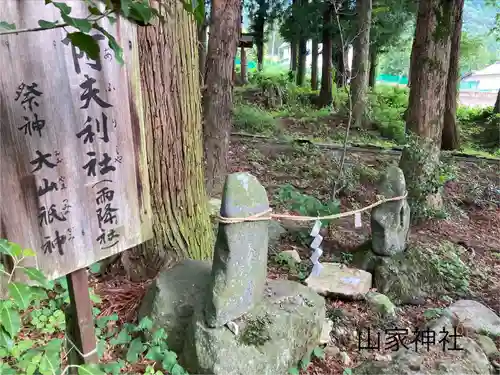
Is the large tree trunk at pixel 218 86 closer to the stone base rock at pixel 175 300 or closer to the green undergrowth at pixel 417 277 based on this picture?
the green undergrowth at pixel 417 277

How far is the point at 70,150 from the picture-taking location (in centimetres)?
163

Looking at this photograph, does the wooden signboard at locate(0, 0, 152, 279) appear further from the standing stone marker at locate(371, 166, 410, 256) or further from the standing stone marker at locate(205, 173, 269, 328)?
the standing stone marker at locate(371, 166, 410, 256)

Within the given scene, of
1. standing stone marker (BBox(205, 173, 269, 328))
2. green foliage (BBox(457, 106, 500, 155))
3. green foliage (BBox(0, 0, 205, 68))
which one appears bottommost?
green foliage (BBox(457, 106, 500, 155))

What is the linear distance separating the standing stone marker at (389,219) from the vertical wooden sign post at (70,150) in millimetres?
2574

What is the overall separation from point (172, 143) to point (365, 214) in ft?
12.0

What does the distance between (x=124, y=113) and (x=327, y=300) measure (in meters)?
2.32

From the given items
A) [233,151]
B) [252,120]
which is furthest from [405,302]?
[252,120]

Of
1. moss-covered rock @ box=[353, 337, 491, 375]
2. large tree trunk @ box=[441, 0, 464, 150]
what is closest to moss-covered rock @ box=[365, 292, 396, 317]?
moss-covered rock @ box=[353, 337, 491, 375]

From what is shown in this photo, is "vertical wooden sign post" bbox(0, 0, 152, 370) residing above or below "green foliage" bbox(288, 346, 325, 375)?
above

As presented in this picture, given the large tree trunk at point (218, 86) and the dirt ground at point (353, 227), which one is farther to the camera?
the large tree trunk at point (218, 86)

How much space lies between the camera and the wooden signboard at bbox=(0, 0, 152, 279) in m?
1.48

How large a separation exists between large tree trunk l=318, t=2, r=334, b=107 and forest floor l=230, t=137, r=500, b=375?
6.17 m

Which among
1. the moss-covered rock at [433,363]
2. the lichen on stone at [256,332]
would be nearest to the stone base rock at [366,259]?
the moss-covered rock at [433,363]

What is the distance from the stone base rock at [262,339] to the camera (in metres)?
2.21
